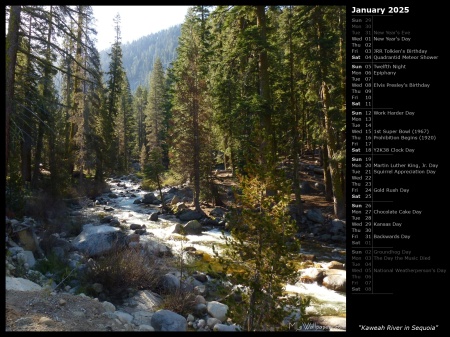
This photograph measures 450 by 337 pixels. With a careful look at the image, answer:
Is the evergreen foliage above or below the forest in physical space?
below

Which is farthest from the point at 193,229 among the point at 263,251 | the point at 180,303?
the point at 263,251

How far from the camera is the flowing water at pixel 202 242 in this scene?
30.7ft

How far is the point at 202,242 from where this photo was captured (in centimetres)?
1574

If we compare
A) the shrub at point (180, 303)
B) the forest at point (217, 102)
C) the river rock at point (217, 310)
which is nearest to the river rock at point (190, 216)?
the forest at point (217, 102)

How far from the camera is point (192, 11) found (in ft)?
110

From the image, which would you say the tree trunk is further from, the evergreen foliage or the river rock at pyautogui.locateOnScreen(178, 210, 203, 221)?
the river rock at pyautogui.locateOnScreen(178, 210, 203, 221)

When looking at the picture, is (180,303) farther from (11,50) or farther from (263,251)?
(11,50)

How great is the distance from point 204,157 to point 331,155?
863 centimetres

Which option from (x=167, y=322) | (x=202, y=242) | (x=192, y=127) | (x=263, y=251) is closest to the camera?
(x=263, y=251)

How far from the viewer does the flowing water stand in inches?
368

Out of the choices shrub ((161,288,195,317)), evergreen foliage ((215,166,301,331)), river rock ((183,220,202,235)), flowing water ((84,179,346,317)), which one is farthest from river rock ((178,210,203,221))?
evergreen foliage ((215,166,301,331))

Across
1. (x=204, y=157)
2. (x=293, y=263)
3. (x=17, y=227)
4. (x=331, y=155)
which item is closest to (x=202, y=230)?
(x=204, y=157)
